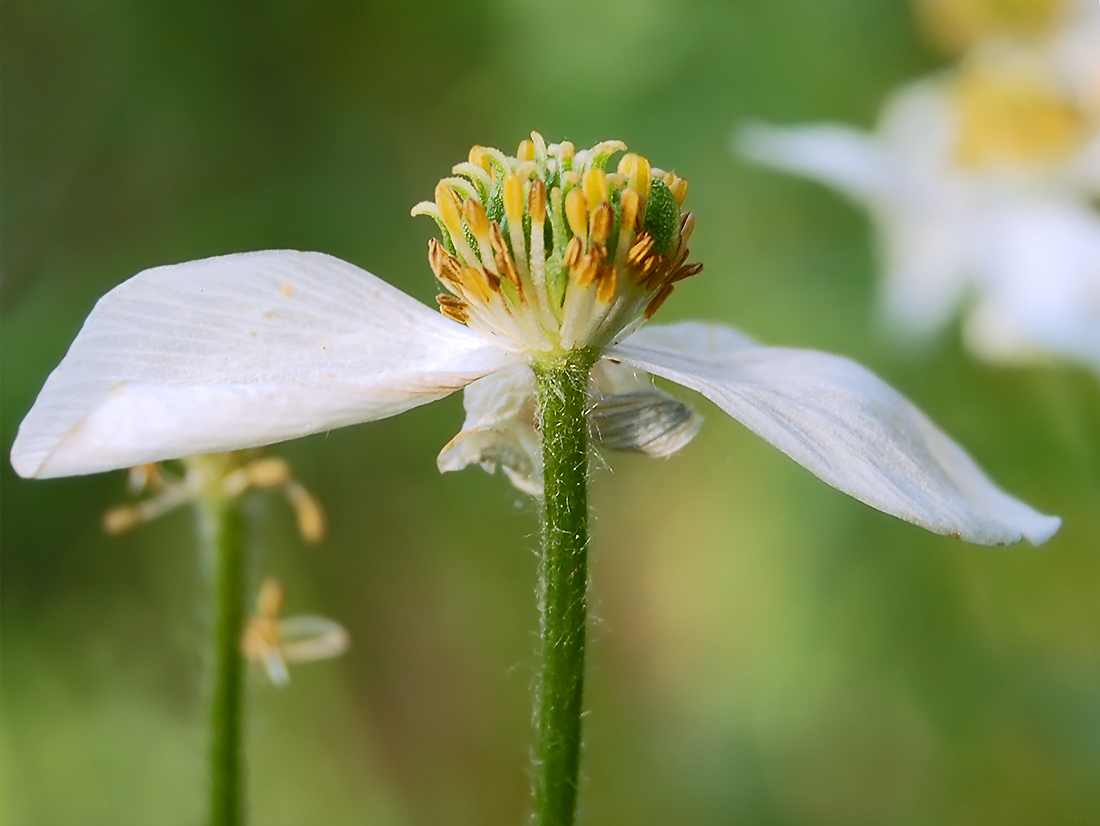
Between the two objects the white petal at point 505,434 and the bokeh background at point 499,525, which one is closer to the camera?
the white petal at point 505,434

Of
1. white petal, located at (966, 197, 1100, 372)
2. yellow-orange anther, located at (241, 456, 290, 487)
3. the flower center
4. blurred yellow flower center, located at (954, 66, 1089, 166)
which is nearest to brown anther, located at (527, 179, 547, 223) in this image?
the flower center

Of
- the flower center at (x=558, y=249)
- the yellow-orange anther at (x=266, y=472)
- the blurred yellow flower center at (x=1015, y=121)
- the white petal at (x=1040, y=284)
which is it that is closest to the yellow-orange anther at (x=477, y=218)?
the flower center at (x=558, y=249)

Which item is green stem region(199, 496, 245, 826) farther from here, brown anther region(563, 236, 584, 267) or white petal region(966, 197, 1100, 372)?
white petal region(966, 197, 1100, 372)

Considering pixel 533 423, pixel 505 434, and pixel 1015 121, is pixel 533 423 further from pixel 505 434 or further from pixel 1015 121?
pixel 1015 121

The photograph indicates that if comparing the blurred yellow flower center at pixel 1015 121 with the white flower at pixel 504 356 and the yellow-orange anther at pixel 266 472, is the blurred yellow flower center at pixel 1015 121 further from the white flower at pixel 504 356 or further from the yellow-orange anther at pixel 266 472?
the yellow-orange anther at pixel 266 472

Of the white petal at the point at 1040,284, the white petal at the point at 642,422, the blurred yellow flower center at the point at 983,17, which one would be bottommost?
the white petal at the point at 642,422

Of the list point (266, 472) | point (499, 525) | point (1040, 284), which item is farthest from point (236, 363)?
point (499, 525)
